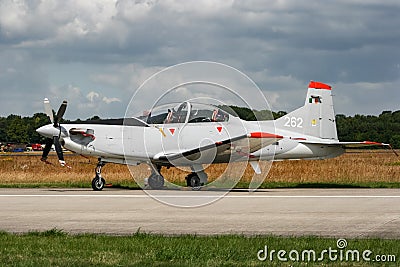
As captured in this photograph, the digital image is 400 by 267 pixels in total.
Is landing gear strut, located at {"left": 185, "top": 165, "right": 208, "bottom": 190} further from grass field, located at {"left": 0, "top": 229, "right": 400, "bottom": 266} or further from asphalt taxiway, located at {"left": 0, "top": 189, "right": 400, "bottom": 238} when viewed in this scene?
grass field, located at {"left": 0, "top": 229, "right": 400, "bottom": 266}

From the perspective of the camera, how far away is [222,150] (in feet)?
64.1

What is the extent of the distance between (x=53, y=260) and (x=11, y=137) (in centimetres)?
12157

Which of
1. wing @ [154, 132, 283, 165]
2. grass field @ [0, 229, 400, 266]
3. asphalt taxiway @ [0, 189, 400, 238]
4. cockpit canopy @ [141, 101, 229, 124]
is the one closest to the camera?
grass field @ [0, 229, 400, 266]

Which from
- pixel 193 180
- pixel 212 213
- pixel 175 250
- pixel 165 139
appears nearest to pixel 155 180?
pixel 193 180

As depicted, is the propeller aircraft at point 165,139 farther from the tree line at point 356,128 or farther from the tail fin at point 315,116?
the tree line at point 356,128

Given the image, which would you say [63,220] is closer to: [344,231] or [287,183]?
[344,231]

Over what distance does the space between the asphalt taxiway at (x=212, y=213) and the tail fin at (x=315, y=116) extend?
483cm

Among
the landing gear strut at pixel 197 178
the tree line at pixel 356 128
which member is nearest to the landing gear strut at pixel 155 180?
the landing gear strut at pixel 197 178

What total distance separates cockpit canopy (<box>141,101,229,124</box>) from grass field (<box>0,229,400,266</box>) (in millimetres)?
9229

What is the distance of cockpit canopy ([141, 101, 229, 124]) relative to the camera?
18906 millimetres

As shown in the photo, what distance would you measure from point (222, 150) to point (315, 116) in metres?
5.20

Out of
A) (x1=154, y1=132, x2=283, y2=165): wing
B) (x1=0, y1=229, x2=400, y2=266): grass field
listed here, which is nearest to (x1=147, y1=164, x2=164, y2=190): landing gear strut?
(x1=154, y1=132, x2=283, y2=165): wing

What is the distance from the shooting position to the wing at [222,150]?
19094 millimetres

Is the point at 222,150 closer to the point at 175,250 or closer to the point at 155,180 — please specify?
the point at 155,180
